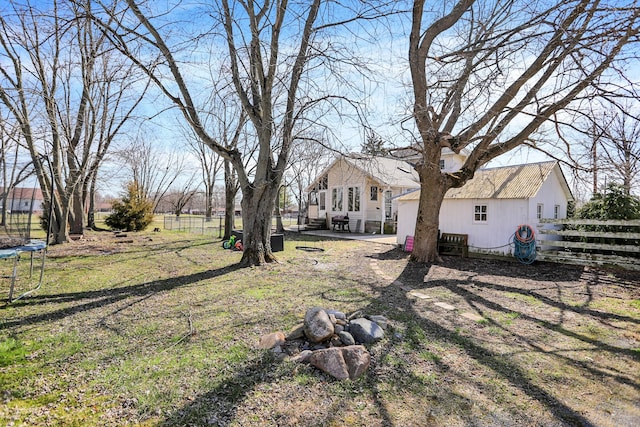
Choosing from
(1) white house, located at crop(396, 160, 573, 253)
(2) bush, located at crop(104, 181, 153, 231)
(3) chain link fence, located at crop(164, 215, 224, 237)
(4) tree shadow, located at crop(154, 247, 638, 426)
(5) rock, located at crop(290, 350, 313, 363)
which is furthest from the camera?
(3) chain link fence, located at crop(164, 215, 224, 237)

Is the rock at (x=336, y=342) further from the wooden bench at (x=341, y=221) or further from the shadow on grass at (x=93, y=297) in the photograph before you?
the wooden bench at (x=341, y=221)

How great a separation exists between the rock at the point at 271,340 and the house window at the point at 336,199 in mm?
16951

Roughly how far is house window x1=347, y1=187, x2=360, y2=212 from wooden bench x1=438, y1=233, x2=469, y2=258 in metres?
8.36

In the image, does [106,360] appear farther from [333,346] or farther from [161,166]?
[161,166]

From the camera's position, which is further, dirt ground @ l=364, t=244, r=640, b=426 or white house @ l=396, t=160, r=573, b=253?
white house @ l=396, t=160, r=573, b=253

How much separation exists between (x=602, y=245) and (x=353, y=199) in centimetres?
1245

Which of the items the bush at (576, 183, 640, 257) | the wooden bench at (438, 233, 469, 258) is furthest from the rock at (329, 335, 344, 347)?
the bush at (576, 183, 640, 257)

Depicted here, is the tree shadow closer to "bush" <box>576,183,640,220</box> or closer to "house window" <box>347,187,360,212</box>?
"bush" <box>576,183,640,220</box>

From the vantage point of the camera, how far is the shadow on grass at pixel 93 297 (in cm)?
414

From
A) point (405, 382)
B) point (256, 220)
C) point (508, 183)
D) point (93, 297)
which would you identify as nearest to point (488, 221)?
point (508, 183)

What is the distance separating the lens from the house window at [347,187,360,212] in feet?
63.0

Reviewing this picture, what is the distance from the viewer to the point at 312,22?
20.2ft

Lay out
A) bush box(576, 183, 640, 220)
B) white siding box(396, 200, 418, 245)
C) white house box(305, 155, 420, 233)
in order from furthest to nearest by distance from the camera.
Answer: white house box(305, 155, 420, 233)
white siding box(396, 200, 418, 245)
bush box(576, 183, 640, 220)

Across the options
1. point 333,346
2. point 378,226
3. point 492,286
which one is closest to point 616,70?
point 492,286
